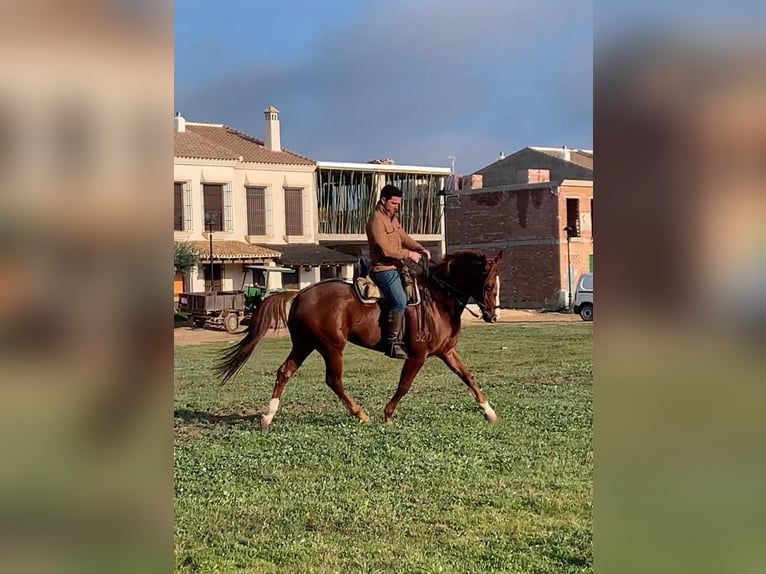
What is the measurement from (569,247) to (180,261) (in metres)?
10.7

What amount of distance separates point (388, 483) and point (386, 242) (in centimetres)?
231

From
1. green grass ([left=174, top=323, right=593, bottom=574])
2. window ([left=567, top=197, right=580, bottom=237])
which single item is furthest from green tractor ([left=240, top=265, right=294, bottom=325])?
green grass ([left=174, top=323, right=593, bottom=574])

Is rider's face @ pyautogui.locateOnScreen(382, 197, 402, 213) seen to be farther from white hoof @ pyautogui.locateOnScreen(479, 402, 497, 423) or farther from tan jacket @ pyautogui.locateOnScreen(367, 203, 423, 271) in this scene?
white hoof @ pyautogui.locateOnScreen(479, 402, 497, 423)

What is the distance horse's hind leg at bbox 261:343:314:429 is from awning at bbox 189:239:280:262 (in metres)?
15.8

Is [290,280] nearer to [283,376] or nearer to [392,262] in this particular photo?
[283,376]

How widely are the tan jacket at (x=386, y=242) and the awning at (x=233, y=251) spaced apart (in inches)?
636

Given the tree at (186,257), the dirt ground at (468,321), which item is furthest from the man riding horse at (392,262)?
the tree at (186,257)

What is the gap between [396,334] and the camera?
6793mm

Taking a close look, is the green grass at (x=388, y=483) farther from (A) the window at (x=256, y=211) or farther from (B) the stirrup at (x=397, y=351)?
(A) the window at (x=256, y=211)

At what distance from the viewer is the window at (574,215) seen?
2397 centimetres

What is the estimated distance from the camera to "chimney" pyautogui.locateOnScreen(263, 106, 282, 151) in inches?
1020
